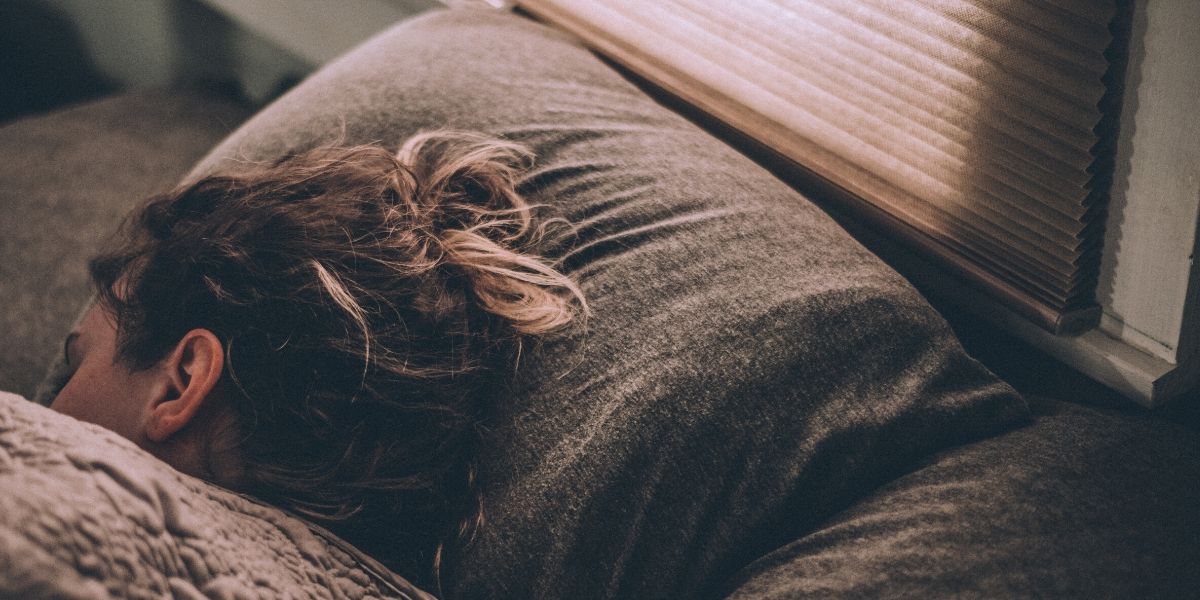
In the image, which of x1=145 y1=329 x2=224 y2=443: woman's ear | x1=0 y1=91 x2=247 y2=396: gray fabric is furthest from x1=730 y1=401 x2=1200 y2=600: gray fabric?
x1=0 y1=91 x2=247 y2=396: gray fabric

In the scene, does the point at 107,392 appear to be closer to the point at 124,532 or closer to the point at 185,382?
the point at 185,382

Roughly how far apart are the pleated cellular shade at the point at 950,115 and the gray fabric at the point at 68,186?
74 cm

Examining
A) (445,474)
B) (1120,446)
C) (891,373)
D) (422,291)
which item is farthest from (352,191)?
(1120,446)

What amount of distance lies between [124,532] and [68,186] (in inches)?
38.3

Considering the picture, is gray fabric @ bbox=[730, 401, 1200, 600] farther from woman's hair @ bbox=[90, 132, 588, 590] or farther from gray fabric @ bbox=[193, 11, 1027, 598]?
woman's hair @ bbox=[90, 132, 588, 590]

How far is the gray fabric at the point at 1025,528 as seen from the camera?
485 mm

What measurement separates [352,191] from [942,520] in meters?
0.51

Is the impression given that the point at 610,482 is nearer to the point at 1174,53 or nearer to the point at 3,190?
the point at 1174,53

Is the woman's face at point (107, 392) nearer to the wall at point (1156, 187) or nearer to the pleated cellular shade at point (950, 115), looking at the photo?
the pleated cellular shade at point (950, 115)

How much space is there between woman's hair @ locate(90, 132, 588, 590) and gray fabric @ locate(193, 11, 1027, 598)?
3cm

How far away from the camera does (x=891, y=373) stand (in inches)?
23.8

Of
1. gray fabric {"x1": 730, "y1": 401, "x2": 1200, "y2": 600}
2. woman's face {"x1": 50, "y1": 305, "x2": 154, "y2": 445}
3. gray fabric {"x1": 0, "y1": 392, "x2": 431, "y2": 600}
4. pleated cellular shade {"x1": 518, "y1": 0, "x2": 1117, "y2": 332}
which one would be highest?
pleated cellular shade {"x1": 518, "y1": 0, "x2": 1117, "y2": 332}

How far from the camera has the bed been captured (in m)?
0.45

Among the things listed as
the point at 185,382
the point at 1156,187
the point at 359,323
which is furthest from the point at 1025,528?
the point at 185,382
